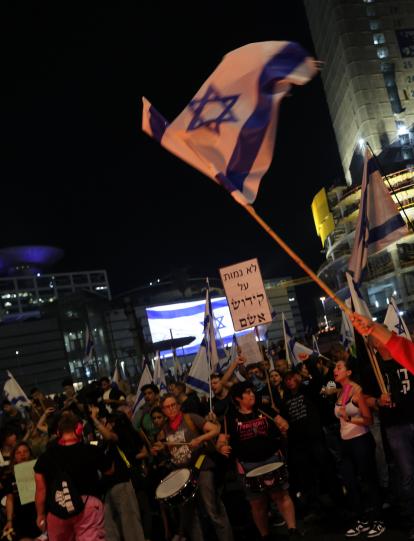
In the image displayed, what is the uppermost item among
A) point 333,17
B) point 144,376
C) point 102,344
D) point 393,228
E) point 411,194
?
point 333,17

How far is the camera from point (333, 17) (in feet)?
278

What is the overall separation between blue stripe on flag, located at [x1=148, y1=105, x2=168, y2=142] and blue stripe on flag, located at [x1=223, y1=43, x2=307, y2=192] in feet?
2.09

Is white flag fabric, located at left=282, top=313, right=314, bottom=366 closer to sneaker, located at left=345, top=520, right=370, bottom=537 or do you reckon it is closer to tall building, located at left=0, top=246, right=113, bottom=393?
sneaker, located at left=345, top=520, right=370, bottom=537

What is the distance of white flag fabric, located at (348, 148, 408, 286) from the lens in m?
7.42

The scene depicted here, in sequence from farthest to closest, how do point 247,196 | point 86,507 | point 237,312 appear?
point 237,312 < point 86,507 < point 247,196

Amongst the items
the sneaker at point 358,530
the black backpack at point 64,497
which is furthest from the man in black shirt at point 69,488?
the sneaker at point 358,530

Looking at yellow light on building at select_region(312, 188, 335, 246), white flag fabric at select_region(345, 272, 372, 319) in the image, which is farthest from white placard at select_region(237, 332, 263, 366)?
yellow light on building at select_region(312, 188, 335, 246)

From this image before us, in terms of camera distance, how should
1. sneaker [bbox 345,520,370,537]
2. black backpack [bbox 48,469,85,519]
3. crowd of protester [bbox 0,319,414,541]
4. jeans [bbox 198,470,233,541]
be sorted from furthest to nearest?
jeans [bbox 198,470,233,541]
sneaker [bbox 345,520,370,537]
crowd of protester [bbox 0,319,414,541]
black backpack [bbox 48,469,85,519]

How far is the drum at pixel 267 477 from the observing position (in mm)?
7328

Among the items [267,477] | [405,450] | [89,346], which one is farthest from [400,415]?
[89,346]

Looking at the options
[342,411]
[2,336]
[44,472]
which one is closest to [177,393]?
[342,411]

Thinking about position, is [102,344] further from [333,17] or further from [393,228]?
[393,228]

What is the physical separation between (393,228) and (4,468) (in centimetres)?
549

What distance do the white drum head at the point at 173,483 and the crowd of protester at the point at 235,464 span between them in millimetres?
15
